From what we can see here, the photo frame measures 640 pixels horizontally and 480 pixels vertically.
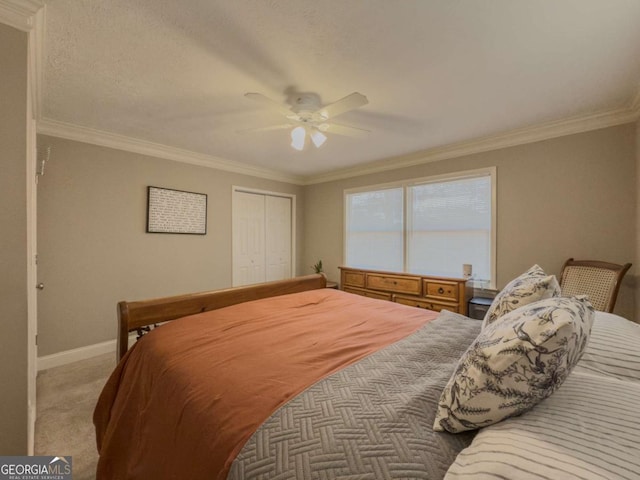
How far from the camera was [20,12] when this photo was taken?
4.36 feet

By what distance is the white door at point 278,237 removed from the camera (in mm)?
4734

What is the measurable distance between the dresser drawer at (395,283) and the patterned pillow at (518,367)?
259 centimetres

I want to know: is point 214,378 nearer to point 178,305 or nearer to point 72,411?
point 178,305

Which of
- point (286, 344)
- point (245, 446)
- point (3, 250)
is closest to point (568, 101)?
point (286, 344)

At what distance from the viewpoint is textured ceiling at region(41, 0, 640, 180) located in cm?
139

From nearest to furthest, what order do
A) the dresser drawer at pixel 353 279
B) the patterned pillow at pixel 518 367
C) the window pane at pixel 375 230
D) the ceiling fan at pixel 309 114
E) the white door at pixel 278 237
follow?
the patterned pillow at pixel 518 367, the ceiling fan at pixel 309 114, the dresser drawer at pixel 353 279, the window pane at pixel 375 230, the white door at pixel 278 237

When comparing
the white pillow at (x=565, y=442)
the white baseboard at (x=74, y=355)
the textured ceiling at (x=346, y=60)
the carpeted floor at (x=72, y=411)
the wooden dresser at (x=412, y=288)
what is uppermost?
the textured ceiling at (x=346, y=60)

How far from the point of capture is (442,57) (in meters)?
1.72

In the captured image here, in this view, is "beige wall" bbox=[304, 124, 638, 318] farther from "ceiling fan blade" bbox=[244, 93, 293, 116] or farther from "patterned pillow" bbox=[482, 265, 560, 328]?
"ceiling fan blade" bbox=[244, 93, 293, 116]

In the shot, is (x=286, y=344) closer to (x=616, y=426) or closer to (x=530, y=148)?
(x=616, y=426)

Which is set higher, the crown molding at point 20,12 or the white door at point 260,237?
the crown molding at point 20,12

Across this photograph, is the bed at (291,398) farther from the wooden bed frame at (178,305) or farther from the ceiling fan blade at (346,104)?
the ceiling fan blade at (346,104)

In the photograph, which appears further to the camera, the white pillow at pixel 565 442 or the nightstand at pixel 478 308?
the nightstand at pixel 478 308

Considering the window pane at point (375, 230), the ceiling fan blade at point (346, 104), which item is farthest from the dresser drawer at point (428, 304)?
the ceiling fan blade at point (346, 104)
